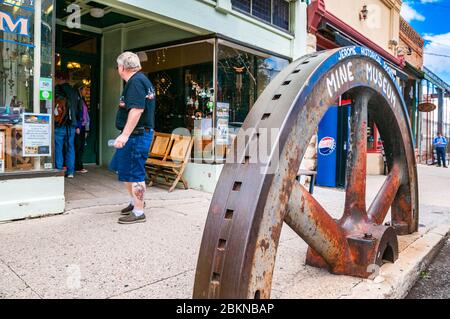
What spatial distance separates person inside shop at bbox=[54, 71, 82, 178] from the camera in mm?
6535

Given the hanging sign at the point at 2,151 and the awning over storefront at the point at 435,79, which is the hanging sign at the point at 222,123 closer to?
the hanging sign at the point at 2,151

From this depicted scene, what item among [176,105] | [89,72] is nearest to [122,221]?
[176,105]

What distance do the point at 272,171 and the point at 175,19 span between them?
4770 millimetres

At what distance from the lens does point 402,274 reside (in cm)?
284

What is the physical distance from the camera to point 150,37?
771 cm

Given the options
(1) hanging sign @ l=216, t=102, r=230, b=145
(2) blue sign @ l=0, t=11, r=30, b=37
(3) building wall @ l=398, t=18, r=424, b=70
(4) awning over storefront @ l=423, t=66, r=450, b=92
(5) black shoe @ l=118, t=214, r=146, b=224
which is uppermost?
(3) building wall @ l=398, t=18, r=424, b=70

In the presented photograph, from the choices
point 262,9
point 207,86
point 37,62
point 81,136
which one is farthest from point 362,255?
point 81,136

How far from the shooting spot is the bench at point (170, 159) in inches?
260

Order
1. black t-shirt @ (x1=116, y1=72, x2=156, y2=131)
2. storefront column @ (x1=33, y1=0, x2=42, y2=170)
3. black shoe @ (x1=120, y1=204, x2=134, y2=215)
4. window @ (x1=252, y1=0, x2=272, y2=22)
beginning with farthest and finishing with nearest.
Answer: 1. window @ (x1=252, y1=0, x2=272, y2=22)
2. black shoe @ (x1=120, y1=204, x2=134, y2=215)
3. storefront column @ (x1=33, y1=0, x2=42, y2=170)
4. black t-shirt @ (x1=116, y1=72, x2=156, y2=131)

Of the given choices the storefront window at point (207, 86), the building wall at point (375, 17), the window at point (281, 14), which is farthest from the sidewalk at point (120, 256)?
the building wall at point (375, 17)

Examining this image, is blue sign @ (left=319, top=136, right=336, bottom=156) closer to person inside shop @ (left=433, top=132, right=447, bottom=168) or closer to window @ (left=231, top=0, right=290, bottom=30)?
window @ (left=231, top=0, right=290, bottom=30)

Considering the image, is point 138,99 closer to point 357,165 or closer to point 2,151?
point 2,151

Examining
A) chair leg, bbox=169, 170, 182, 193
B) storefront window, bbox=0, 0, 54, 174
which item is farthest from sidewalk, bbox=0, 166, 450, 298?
chair leg, bbox=169, 170, 182, 193

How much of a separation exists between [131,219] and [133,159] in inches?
25.6
